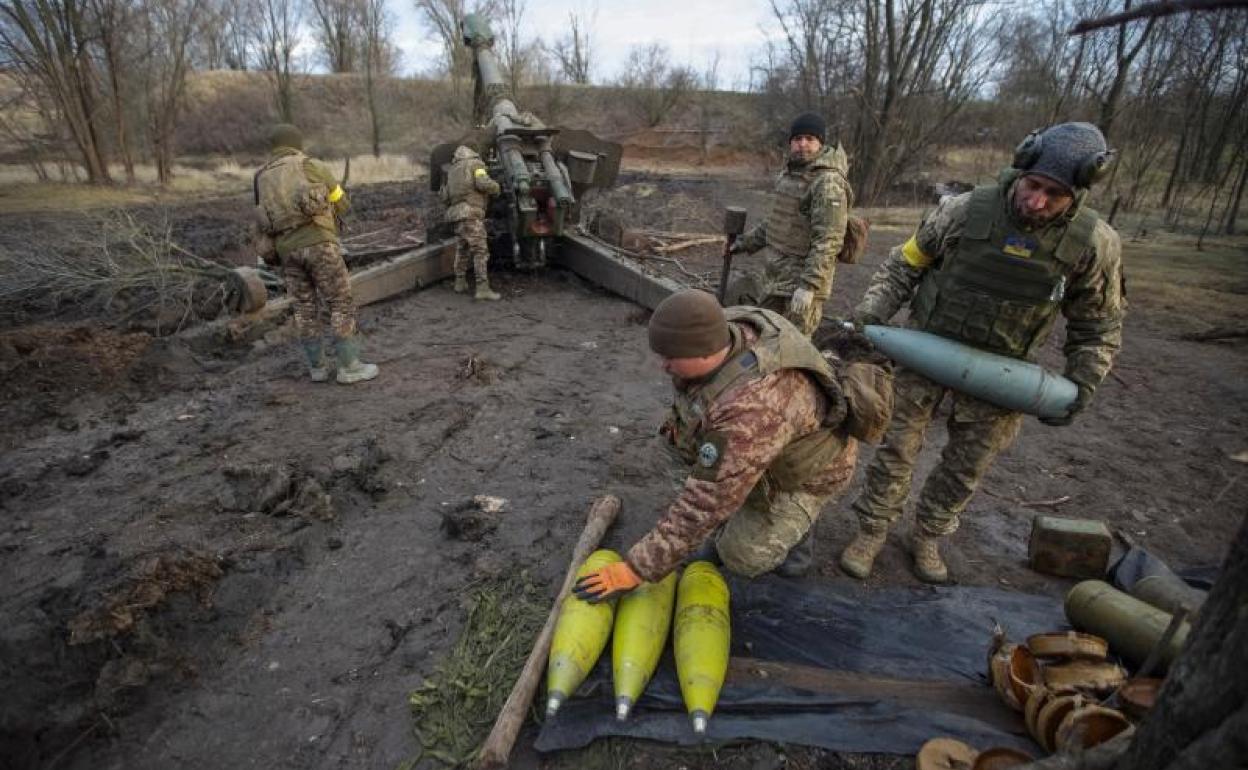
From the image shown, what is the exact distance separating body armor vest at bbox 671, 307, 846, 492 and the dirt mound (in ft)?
16.0

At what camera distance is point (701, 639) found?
2.41 metres

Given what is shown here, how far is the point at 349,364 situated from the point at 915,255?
4309 mm

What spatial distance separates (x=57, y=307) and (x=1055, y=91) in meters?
21.1

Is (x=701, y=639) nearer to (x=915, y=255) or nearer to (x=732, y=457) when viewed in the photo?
(x=732, y=457)

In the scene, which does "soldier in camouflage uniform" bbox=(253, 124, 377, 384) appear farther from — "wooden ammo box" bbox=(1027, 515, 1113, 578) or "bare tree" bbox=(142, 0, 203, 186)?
"bare tree" bbox=(142, 0, 203, 186)

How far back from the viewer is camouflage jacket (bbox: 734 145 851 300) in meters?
4.16

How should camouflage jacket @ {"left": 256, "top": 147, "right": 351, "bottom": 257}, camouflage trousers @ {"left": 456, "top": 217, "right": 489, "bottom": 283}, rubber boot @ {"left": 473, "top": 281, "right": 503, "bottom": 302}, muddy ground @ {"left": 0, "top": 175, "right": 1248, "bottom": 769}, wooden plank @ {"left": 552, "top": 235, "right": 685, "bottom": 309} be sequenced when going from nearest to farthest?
muddy ground @ {"left": 0, "top": 175, "right": 1248, "bottom": 769}
camouflage jacket @ {"left": 256, "top": 147, "right": 351, "bottom": 257}
wooden plank @ {"left": 552, "top": 235, "right": 685, "bottom": 309}
camouflage trousers @ {"left": 456, "top": 217, "right": 489, "bottom": 283}
rubber boot @ {"left": 473, "top": 281, "right": 503, "bottom": 302}

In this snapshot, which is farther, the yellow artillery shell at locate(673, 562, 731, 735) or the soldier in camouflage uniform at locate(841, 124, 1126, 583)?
the soldier in camouflage uniform at locate(841, 124, 1126, 583)

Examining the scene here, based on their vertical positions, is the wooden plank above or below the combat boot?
above

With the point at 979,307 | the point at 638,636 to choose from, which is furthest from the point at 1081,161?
the point at 638,636

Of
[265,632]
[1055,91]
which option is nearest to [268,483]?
[265,632]

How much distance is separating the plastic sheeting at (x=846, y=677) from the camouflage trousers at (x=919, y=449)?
1.26 feet

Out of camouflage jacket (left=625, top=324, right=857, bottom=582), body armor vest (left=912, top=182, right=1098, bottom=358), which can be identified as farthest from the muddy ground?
body armor vest (left=912, top=182, right=1098, bottom=358)

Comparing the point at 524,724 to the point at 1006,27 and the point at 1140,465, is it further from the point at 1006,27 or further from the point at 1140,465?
the point at 1006,27
